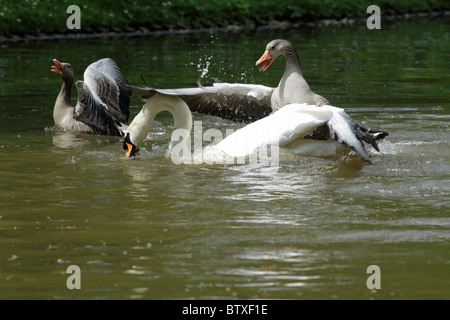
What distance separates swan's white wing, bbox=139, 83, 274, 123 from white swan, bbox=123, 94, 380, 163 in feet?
2.19

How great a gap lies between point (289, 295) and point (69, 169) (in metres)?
4.02

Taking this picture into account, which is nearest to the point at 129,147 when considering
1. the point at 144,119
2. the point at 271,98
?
the point at 144,119

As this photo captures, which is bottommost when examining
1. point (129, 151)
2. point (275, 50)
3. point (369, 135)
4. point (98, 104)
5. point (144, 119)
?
point (129, 151)

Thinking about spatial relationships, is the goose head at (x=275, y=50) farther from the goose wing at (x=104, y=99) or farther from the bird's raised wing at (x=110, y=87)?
the bird's raised wing at (x=110, y=87)

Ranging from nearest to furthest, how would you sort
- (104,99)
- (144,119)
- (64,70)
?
(144,119)
(104,99)
(64,70)

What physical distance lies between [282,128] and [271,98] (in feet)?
3.94

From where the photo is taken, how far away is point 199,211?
6043mm

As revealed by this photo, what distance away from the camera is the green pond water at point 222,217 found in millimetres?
4523

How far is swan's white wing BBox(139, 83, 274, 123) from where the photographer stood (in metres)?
9.05

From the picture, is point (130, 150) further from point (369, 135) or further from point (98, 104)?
point (369, 135)

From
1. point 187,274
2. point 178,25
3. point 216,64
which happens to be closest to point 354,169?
point 187,274

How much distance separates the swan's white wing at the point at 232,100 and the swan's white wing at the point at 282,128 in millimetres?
1176

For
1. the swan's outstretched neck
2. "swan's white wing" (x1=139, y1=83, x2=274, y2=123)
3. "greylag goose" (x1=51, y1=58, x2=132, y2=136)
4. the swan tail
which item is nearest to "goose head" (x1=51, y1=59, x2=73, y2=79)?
"greylag goose" (x1=51, y1=58, x2=132, y2=136)

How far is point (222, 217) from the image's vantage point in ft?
19.2
